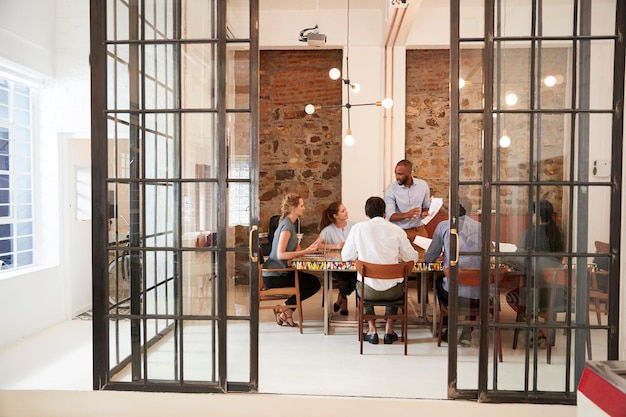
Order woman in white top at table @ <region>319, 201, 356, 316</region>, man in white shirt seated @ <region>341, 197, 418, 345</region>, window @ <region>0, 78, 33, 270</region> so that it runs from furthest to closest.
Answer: woman in white top at table @ <region>319, 201, 356, 316</region>
window @ <region>0, 78, 33, 270</region>
man in white shirt seated @ <region>341, 197, 418, 345</region>

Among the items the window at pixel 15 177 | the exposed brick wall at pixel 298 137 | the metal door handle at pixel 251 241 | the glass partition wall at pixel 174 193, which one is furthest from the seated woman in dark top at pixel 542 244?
the exposed brick wall at pixel 298 137

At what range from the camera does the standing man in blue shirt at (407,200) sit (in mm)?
6266

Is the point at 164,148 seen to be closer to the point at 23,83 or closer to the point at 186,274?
the point at 186,274

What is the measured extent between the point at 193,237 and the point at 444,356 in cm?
245

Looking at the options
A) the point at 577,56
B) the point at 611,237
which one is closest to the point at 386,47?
the point at 577,56

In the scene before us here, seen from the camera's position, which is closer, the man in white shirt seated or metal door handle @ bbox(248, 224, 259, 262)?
metal door handle @ bbox(248, 224, 259, 262)

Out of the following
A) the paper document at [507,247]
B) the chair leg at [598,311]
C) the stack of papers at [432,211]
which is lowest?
the chair leg at [598,311]

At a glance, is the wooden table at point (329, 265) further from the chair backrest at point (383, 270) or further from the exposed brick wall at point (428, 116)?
the exposed brick wall at point (428, 116)

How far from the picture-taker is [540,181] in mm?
3547

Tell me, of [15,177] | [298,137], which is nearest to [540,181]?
[15,177]

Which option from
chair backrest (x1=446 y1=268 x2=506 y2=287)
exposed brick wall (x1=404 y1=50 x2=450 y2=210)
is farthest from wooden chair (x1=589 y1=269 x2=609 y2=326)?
exposed brick wall (x1=404 y1=50 x2=450 y2=210)

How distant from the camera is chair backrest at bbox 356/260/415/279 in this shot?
15.0 feet

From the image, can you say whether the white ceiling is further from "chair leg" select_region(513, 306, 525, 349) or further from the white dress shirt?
"chair leg" select_region(513, 306, 525, 349)

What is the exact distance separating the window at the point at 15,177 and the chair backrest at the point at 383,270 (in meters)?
3.55
